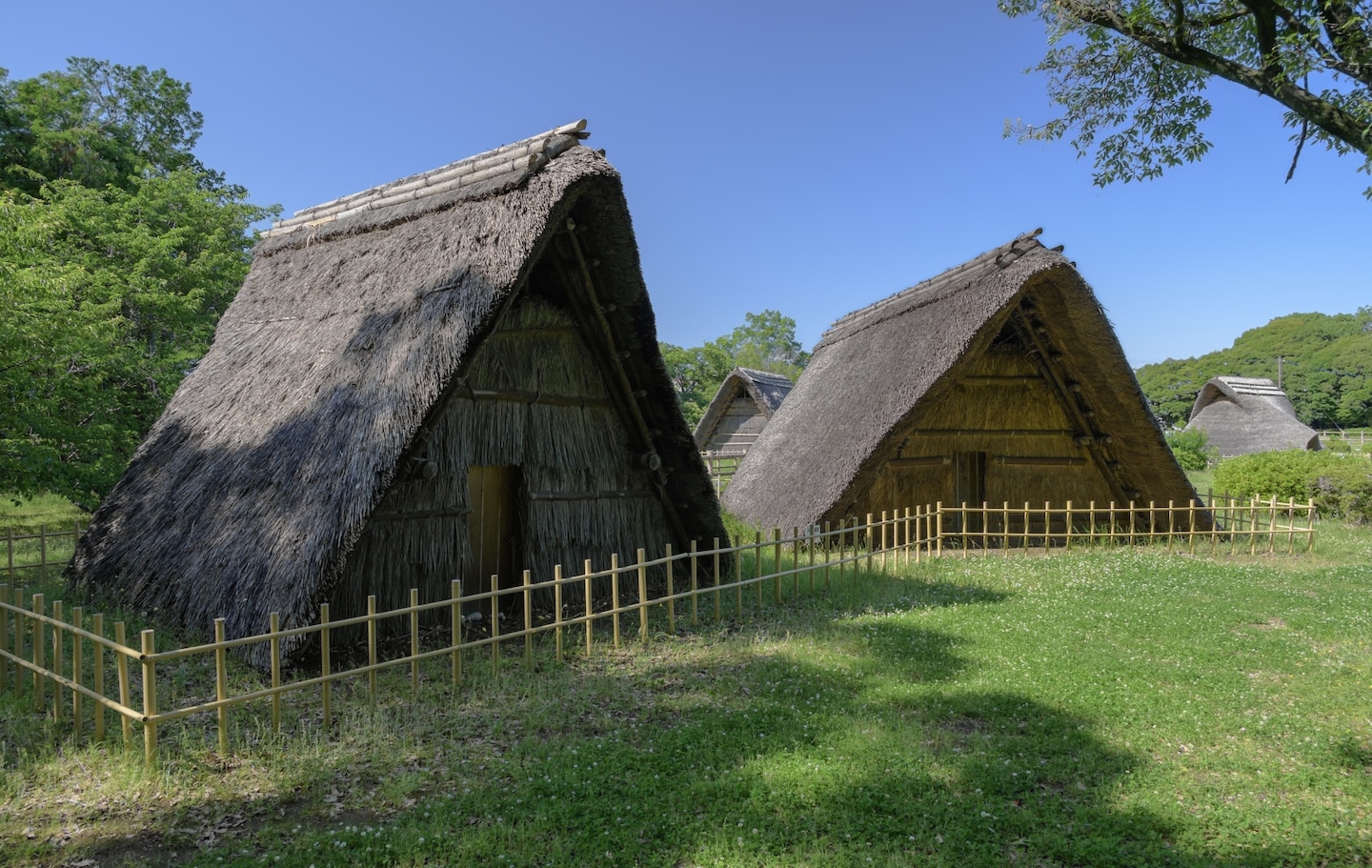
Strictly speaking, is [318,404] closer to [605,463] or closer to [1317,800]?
[605,463]

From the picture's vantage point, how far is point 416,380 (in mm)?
6383

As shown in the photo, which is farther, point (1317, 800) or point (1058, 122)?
point (1058, 122)

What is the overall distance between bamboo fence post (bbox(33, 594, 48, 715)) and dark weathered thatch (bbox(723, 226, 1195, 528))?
8532 millimetres

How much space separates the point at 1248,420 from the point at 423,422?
35.1 meters

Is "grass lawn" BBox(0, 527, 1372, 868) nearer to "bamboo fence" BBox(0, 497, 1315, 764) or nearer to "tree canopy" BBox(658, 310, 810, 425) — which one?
"bamboo fence" BBox(0, 497, 1315, 764)

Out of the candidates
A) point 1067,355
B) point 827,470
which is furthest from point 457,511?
point 1067,355

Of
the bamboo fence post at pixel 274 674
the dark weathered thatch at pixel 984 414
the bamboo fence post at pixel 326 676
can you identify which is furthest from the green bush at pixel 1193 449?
the bamboo fence post at pixel 274 674

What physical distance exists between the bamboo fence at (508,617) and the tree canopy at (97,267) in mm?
2037

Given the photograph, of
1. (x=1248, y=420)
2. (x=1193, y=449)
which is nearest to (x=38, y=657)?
(x=1193, y=449)

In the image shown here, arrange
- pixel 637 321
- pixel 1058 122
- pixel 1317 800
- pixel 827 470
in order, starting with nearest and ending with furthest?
1. pixel 1317 800
2. pixel 637 321
3. pixel 1058 122
4. pixel 827 470

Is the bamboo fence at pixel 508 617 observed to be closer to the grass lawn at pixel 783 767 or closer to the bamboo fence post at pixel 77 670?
the bamboo fence post at pixel 77 670

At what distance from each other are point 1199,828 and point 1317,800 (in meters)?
0.96

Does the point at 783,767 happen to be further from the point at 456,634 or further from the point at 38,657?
the point at 38,657

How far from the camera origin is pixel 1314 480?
52.6 ft
